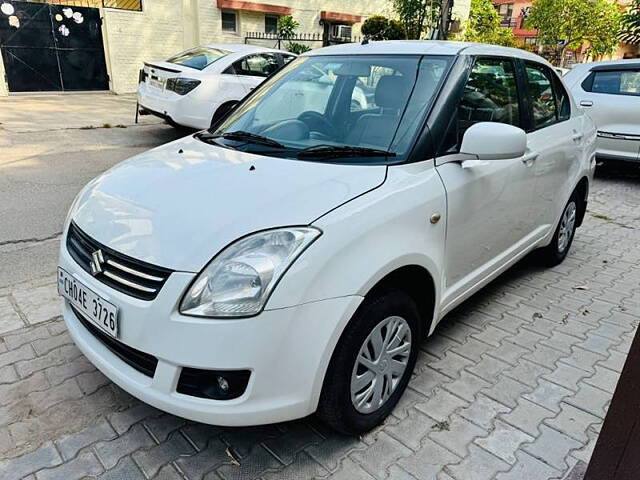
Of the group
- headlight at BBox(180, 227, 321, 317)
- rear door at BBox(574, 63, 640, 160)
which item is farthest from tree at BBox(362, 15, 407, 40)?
headlight at BBox(180, 227, 321, 317)

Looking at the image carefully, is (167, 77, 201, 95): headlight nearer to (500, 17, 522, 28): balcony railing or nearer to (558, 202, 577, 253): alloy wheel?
(558, 202, 577, 253): alloy wheel

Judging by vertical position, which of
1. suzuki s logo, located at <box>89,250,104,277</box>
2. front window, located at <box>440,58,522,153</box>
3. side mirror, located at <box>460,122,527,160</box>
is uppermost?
front window, located at <box>440,58,522,153</box>

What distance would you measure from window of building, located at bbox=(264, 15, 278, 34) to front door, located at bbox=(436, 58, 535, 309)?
602 inches

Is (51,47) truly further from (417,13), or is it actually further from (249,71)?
(417,13)

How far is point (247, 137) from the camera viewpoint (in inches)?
109

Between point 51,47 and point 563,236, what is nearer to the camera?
point 563,236

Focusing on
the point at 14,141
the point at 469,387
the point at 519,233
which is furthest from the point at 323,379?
the point at 14,141

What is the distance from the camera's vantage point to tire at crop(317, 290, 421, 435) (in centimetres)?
195

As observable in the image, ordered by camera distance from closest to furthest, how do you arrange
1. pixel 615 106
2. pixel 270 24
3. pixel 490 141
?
1. pixel 490 141
2. pixel 615 106
3. pixel 270 24

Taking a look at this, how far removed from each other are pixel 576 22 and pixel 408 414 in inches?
1311

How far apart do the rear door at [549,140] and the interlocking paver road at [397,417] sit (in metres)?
0.78

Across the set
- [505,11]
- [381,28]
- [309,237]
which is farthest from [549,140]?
[505,11]

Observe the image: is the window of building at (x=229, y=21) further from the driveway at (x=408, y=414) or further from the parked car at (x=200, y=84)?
the driveway at (x=408, y=414)

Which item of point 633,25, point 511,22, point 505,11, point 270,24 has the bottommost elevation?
point 633,25
